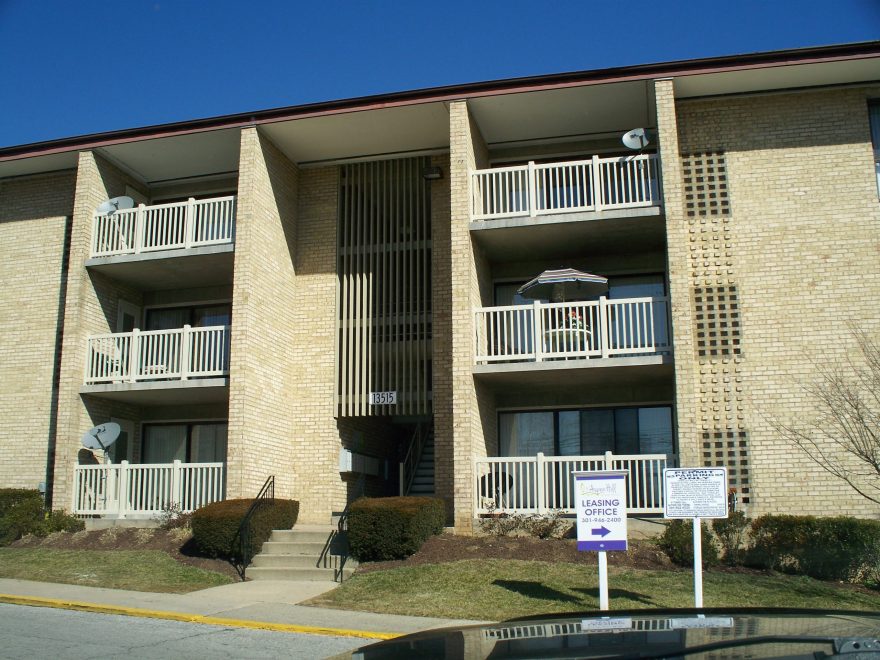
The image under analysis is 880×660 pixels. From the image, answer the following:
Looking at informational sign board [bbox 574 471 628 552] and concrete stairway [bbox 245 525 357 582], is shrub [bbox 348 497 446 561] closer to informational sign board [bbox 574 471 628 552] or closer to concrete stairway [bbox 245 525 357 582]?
concrete stairway [bbox 245 525 357 582]

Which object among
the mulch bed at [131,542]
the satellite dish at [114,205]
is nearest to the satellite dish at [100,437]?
the mulch bed at [131,542]

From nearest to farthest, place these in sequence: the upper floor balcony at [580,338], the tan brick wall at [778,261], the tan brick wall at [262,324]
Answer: the tan brick wall at [778,261], the upper floor balcony at [580,338], the tan brick wall at [262,324]

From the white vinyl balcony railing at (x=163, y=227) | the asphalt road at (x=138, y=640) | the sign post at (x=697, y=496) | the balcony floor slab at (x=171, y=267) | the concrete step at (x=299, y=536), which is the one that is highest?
Result: the white vinyl balcony railing at (x=163, y=227)

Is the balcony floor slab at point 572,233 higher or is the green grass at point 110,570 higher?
the balcony floor slab at point 572,233

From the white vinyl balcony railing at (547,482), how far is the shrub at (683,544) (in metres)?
1.23

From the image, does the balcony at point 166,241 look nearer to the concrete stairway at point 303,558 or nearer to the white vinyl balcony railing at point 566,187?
the white vinyl balcony railing at point 566,187

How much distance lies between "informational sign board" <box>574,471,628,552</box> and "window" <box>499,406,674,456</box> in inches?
305

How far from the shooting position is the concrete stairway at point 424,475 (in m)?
21.1

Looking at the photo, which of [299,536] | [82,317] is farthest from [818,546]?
[82,317]

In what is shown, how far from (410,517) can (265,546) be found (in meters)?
3.09

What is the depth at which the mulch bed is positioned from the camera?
619 inches

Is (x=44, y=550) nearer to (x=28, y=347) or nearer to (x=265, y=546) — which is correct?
(x=265, y=546)

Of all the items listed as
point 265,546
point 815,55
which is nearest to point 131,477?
point 265,546

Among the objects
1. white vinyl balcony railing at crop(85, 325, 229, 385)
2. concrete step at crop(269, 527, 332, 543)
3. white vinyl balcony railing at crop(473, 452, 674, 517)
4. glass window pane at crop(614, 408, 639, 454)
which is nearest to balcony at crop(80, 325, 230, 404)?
white vinyl balcony railing at crop(85, 325, 229, 385)
